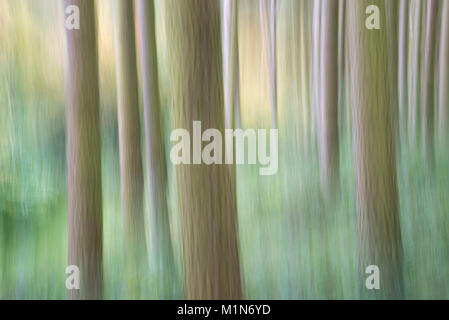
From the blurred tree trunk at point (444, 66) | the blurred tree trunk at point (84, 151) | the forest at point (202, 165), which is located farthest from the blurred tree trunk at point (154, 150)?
the blurred tree trunk at point (444, 66)

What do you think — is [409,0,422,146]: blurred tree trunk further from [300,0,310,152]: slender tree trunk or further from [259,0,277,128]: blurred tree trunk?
[259,0,277,128]: blurred tree trunk

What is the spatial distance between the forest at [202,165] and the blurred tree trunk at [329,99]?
12 mm

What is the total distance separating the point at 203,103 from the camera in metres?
1.66

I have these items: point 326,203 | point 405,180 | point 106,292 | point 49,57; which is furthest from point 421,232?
point 49,57

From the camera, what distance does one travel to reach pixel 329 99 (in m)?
3.34

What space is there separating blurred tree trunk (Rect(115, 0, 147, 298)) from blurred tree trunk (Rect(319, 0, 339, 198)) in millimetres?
1298

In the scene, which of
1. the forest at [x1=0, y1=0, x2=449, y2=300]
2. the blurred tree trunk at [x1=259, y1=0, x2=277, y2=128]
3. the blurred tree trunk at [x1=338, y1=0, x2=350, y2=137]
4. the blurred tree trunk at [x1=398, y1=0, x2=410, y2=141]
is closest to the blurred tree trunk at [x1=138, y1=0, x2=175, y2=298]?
the forest at [x1=0, y1=0, x2=449, y2=300]

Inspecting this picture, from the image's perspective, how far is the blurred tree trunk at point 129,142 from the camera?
8.85ft

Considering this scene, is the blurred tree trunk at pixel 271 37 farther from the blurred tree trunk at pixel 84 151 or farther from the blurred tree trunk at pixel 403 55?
the blurred tree trunk at pixel 403 55

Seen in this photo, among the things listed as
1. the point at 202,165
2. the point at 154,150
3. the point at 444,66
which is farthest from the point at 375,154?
the point at 444,66

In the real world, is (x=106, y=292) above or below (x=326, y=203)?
Answer: below
